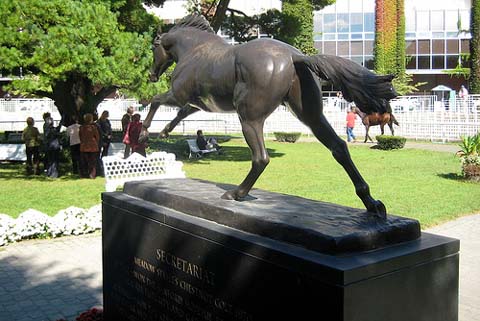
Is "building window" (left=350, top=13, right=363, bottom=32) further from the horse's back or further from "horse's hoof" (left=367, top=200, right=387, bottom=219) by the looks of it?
"horse's hoof" (left=367, top=200, right=387, bottom=219)

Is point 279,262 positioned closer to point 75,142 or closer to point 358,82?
point 358,82

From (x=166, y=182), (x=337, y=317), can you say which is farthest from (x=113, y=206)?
(x=337, y=317)

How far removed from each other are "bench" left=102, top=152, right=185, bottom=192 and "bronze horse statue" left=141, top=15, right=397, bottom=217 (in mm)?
7591

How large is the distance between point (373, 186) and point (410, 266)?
396 inches

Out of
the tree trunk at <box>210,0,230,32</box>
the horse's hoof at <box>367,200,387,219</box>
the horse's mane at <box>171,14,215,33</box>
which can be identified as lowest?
the horse's hoof at <box>367,200,387,219</box>

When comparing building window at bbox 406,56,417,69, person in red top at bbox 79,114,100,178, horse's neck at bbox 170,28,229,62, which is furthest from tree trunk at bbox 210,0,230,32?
building window at bbox 406,56,417,69

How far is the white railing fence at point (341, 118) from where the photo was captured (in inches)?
1041

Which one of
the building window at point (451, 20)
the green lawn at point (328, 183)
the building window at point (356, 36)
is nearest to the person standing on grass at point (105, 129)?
the green lawn at point (328, 183)

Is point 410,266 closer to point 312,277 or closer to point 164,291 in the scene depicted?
point 312,277

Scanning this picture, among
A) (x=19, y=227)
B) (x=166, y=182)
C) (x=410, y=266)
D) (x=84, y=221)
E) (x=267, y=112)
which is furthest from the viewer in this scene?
(x=84, y=221)

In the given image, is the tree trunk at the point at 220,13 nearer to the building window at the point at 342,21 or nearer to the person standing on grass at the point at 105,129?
the person standing on grass at the point at 105,129

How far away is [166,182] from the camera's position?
5.14 meters

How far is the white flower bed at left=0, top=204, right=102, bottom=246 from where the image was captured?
26.9 feet

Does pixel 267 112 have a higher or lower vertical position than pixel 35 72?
lower
